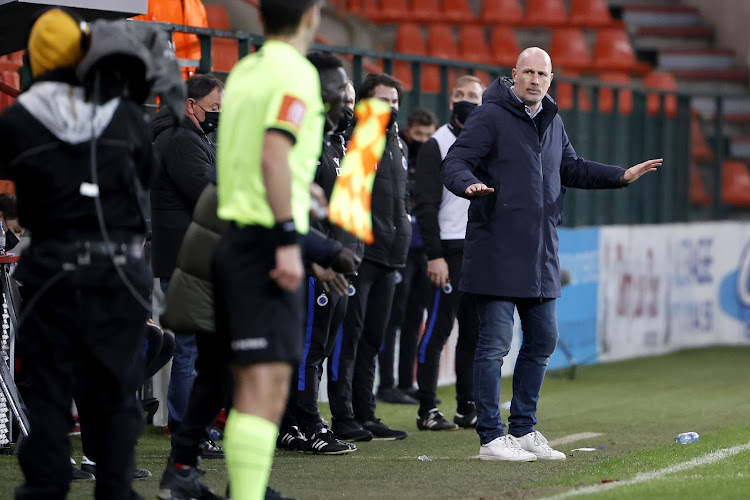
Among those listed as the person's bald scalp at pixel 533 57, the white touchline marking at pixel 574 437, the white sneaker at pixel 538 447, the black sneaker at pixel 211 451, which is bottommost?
the white touchline marking at pixel 574 437

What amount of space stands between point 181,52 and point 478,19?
35.0 feet

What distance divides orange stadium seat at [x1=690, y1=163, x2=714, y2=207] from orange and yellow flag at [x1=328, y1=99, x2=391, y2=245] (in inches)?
500

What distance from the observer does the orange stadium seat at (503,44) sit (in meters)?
18.5

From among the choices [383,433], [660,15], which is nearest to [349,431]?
[383,433]

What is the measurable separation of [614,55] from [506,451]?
12.6 m

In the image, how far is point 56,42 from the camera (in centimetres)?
466

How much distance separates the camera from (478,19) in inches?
757

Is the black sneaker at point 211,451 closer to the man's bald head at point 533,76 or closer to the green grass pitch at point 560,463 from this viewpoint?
the green grass pitch at point 560,463

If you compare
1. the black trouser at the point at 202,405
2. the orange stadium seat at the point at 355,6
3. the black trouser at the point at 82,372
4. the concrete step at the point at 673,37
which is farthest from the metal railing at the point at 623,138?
the black trouser at the point at 82,372

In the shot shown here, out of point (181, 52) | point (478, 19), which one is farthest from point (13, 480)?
point (478, 19)

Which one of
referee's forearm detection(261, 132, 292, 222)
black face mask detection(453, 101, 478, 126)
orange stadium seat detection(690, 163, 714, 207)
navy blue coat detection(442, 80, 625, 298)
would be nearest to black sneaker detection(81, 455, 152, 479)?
navy blue coat detection(442, 80, 625, 298)

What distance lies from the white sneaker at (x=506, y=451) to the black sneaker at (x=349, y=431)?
38.1 inches

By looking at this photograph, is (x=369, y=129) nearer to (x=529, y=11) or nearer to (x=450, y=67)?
(x=450, y=67)

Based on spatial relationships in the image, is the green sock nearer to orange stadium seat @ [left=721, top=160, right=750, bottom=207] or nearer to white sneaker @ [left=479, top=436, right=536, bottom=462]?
white sneaker @ [left=479, top=436, right=536, bottom=462]
